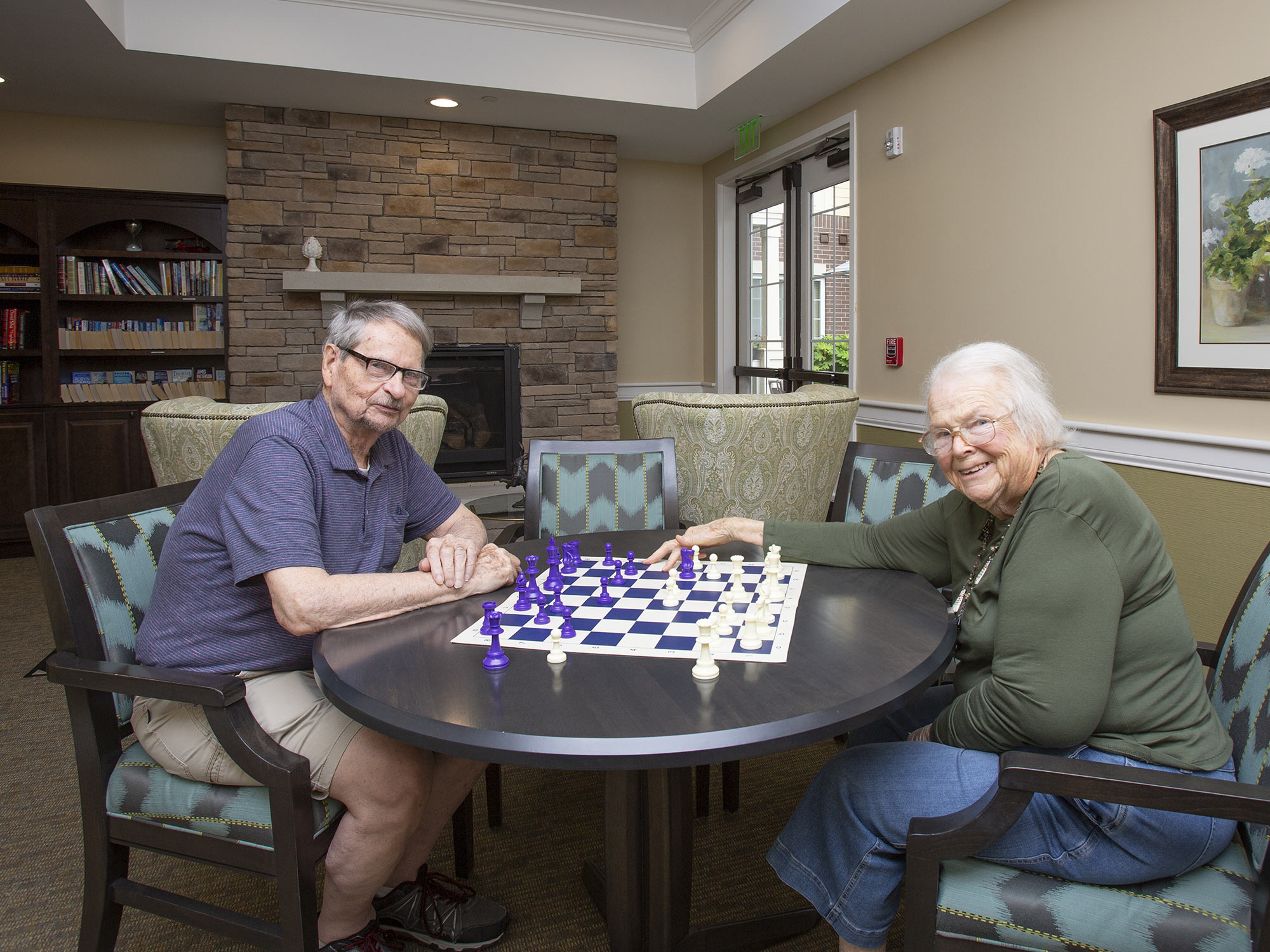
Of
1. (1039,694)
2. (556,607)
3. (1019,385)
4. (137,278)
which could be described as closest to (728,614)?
(556,607)

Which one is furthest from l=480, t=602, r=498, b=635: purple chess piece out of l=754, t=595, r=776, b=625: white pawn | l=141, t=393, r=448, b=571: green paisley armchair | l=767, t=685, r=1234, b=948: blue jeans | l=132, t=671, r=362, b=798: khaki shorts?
l=141, t=393, r=448, b=571: green paisley armchair

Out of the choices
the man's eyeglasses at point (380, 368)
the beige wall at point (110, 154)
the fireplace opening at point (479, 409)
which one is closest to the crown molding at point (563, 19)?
the beige wall at point (110, 154)

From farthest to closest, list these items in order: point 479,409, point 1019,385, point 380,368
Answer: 1. point 479,409
2. point 380,368
3. point 1019,385

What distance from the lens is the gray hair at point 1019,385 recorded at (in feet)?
4.00

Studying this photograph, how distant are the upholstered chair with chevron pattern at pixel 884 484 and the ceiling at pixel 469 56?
225 centimetres

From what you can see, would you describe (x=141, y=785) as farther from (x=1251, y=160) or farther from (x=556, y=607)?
(x=1251, y=160)

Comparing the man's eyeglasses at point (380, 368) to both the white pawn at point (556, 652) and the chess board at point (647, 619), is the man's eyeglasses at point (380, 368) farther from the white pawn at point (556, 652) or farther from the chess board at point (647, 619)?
the white pawn at point (556, 652)

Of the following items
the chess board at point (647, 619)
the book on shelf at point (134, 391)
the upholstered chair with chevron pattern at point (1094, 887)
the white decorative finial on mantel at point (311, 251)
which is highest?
the white decorative finial on mantel at point (311, 251)

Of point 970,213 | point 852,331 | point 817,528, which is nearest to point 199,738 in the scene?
point 817,528

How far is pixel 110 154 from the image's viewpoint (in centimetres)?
516

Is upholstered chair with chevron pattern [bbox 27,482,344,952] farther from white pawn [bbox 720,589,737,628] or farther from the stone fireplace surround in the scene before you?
the stone fireplace surround

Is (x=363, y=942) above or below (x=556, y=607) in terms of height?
below

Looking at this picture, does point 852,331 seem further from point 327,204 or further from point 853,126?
point 327,204

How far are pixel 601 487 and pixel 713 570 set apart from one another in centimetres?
84
